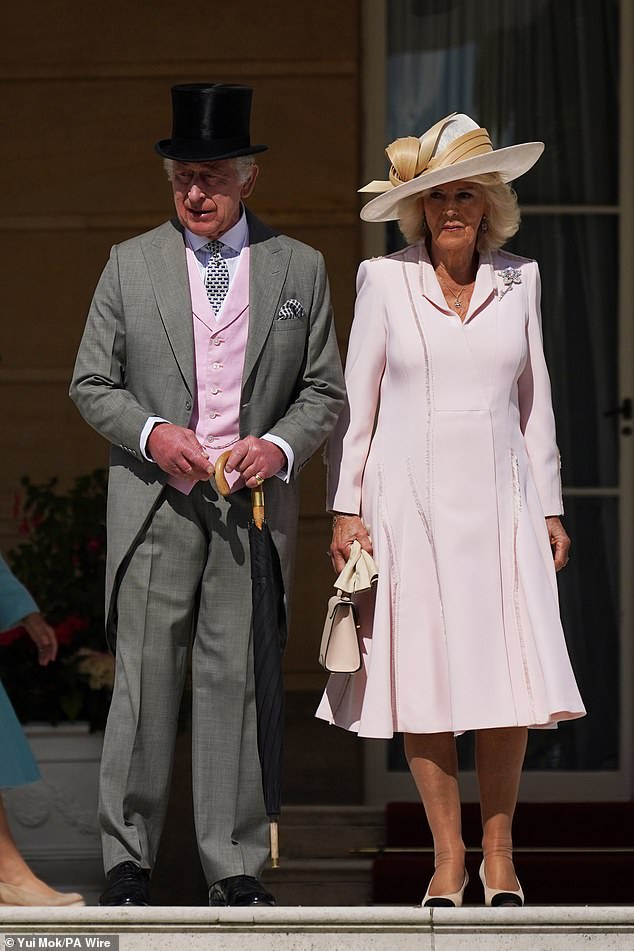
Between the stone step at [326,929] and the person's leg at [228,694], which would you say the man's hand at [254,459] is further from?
the stone step at [326,929]

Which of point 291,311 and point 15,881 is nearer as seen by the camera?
point 291,311

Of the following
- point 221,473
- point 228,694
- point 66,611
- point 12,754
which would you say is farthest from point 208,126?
point 66,611

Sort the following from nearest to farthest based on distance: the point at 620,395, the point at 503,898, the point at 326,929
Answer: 1. the point at 326,929
2. the point at 503,898
3. the point at 620,395

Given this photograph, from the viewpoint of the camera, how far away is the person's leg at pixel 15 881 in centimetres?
431

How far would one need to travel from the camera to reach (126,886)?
3.92m

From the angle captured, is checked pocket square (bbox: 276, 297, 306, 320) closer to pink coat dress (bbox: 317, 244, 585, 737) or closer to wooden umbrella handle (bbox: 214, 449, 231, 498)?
pink coat dress (bbox: 317, 244, 585, 737)

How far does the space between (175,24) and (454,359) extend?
10.2 feet

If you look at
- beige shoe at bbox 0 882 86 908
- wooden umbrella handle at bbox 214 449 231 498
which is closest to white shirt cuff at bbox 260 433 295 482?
wooden umbrella handle at bbox 214 449 231 498

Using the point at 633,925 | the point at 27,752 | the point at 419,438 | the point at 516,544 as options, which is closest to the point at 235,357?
the point at 419,438

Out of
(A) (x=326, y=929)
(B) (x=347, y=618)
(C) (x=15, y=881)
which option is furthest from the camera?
(C) (x=15, y=881)

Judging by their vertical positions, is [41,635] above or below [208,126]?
below

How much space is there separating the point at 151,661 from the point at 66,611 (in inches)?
76.9

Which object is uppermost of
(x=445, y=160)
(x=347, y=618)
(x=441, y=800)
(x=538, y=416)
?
(x=445, y=160)

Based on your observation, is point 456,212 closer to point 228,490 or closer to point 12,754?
point 228,490
